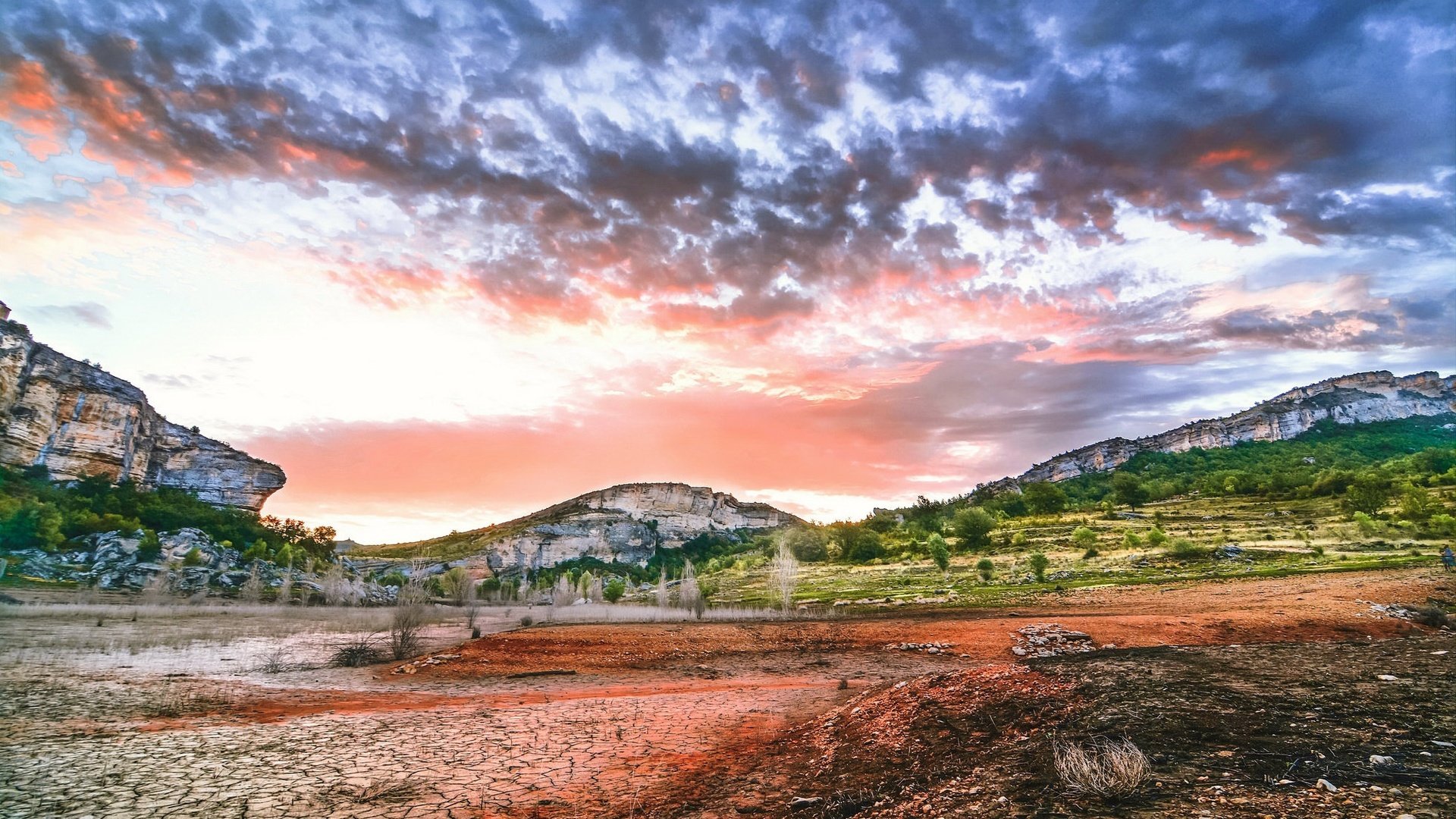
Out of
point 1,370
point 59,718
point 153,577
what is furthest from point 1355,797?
point 1,370

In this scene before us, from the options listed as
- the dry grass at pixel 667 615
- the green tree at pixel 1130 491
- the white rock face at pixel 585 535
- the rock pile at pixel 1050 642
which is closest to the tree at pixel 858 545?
the dry grass at pixel 667 615

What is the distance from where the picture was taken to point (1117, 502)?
103 metres

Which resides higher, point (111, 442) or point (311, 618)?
point (111, 442)

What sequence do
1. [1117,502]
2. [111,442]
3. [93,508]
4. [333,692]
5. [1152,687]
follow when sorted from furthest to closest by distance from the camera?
[1117,502] < [111,442] < [93,508] < [333,692] < [1152,687]

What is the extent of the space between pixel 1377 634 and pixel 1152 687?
18593 millimetres

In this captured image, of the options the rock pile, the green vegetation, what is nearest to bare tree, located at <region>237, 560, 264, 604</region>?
the green vegetation

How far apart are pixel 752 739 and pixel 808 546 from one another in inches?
3786

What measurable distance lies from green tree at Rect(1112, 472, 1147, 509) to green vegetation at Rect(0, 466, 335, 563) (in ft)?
451

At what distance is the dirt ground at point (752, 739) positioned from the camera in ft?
15.9

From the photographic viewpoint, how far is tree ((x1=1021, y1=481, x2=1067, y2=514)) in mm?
101375

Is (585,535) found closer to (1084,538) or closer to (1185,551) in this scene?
(1084,538)

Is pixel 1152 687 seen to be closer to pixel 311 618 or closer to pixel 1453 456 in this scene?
pixel 311 618

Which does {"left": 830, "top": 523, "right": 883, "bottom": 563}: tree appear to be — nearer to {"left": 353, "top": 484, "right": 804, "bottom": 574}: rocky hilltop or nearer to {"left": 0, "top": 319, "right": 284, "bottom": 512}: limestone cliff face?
{"left": 353, "top": 484, "right": 804, "bottom": 574}: rocky hilltop

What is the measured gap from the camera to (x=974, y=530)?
7369 cm
